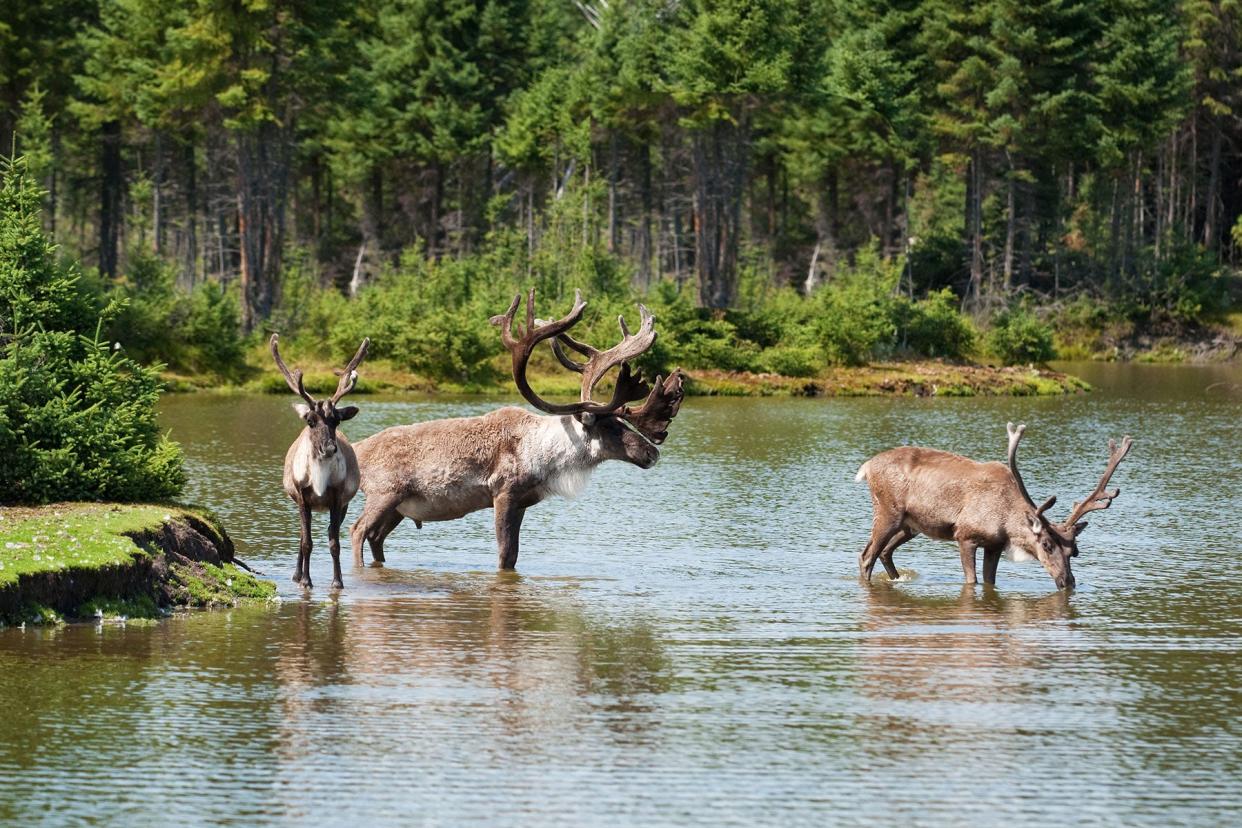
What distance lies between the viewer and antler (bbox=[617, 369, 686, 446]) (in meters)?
18.0

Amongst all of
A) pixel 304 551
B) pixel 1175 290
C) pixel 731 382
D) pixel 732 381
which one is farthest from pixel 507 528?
pixel 1175 290

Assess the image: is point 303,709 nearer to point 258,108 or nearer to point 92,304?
point 92,304

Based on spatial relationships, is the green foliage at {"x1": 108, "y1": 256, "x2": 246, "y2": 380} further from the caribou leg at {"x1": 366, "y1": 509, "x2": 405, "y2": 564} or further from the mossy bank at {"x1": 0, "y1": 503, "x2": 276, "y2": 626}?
the mossy bank at {"x1": 0, "y1": 503, "x2": 276, "y2": 626}

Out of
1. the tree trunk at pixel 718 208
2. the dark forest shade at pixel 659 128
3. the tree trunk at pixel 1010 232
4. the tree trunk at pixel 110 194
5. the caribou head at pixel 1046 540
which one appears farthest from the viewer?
the tree trunk at pixel 1010 232

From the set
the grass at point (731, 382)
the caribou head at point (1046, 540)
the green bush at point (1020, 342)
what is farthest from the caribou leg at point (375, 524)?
the green bush at point (1020, 342)

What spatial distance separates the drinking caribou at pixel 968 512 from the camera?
17047 mm

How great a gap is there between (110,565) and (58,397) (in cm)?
A: 279

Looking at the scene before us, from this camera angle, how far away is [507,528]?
17750 millimetres

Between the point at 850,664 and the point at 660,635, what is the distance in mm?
1798

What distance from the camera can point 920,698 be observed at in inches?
480

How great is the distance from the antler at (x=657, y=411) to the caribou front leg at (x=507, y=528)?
145cm

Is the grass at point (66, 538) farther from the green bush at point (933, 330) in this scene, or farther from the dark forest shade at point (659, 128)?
the green bush at point (933, 330)

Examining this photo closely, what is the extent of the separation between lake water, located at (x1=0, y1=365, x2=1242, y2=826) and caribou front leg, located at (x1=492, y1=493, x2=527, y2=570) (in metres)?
0.29

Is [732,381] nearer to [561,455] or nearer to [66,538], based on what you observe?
[561,455]
